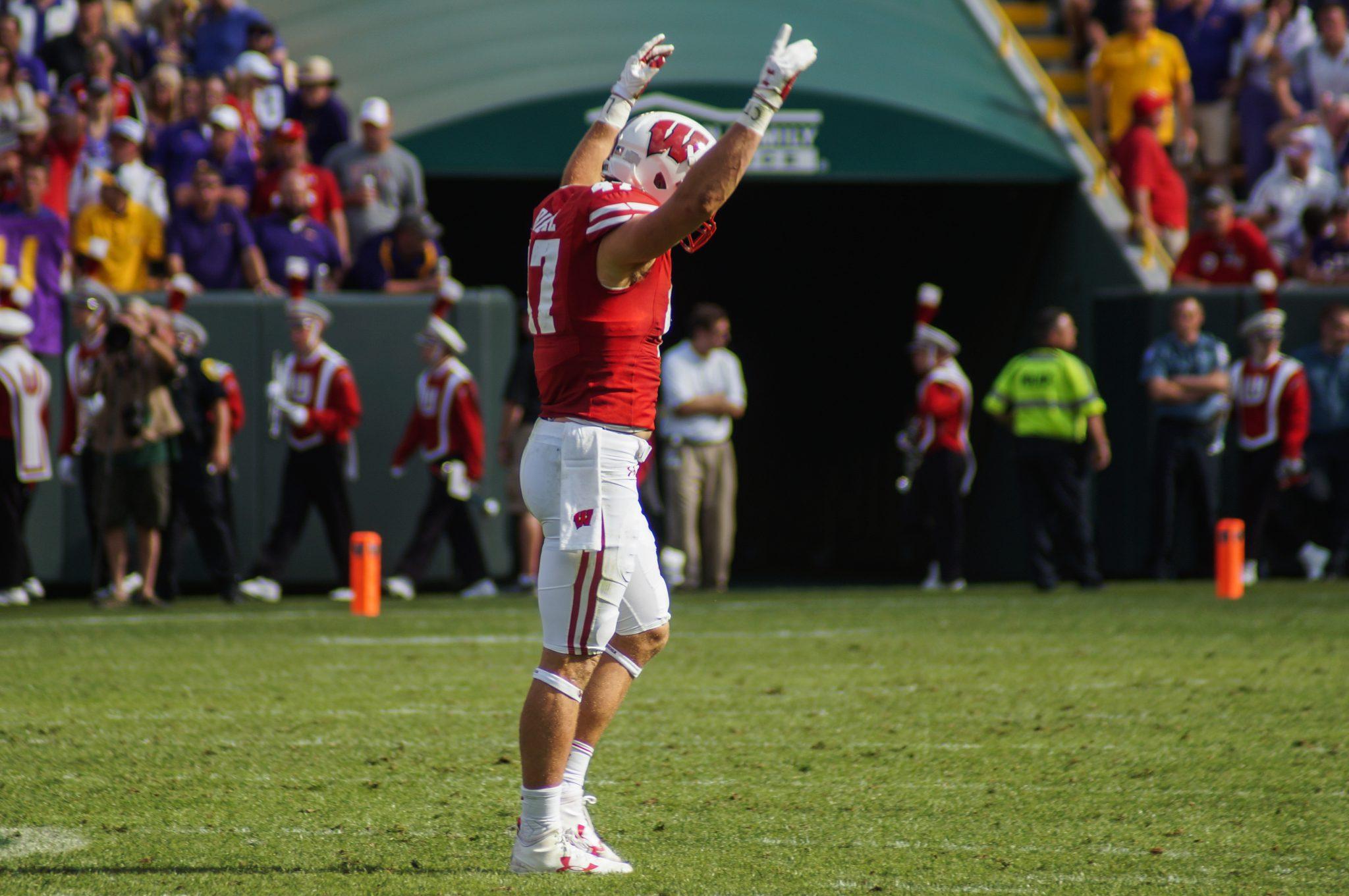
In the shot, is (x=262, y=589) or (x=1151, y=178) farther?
(x=1151, y=178)

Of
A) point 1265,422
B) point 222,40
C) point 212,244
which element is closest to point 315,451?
point 212,244

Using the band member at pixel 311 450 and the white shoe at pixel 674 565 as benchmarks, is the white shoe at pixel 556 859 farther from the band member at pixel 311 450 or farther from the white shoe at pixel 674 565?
the white shoe at pixel 674 565

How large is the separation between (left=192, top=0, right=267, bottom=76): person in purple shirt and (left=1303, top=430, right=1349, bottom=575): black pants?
31.9ft

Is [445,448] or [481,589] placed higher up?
[445,448]

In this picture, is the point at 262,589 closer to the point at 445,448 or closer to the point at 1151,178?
the point at 445,448

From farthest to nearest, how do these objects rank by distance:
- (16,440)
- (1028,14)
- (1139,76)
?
(1028,14) → (1139,76) → (16,440)

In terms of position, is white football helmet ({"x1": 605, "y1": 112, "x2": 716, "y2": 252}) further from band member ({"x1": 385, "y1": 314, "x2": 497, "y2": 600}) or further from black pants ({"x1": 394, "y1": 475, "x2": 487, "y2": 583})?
black pants ({"x1": 394, "y1": 475, "x2": 487, "y2": 583})

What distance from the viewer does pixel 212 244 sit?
14.0 metres

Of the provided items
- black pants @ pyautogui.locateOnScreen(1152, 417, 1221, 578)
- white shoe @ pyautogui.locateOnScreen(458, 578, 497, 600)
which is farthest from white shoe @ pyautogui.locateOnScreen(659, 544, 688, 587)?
black pants @ pyautogui.locateOnScreen(1152, 417, 1221, 578)

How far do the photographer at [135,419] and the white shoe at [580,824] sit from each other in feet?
25.6

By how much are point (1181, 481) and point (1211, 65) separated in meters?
6.30

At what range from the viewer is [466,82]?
1684 centimetres

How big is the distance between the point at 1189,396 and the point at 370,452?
20.2ft

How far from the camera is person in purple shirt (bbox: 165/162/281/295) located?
45.8ft
